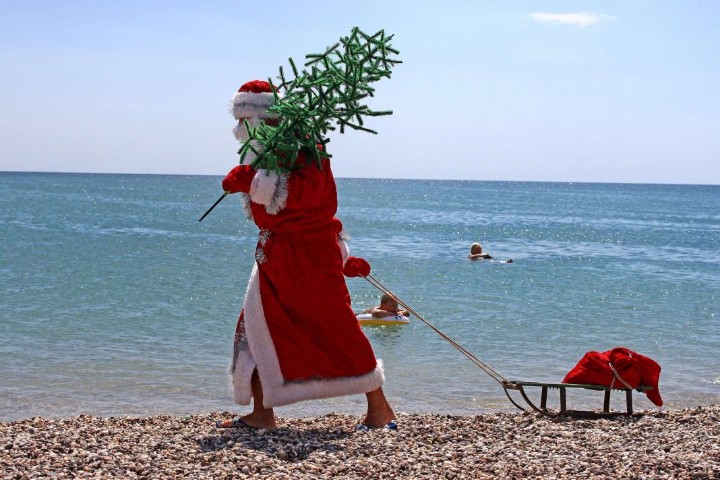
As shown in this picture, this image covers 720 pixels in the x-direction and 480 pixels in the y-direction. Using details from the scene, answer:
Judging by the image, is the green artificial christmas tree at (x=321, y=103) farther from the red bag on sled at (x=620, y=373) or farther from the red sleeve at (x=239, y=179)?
the red bag on sled at (x=620, y=373)

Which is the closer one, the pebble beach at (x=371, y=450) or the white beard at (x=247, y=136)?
the pebble beach at (x=371, y=450)

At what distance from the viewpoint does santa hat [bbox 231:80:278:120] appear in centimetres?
524

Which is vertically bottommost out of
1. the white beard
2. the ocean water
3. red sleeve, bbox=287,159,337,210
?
the ocean water

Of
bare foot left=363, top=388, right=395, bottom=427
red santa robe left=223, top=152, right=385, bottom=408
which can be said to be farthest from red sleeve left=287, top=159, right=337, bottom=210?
bare foot left=363, top=388, right=395, bottom=427

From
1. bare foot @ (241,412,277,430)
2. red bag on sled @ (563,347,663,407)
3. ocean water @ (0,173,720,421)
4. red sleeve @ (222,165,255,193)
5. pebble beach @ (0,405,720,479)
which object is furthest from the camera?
ocean water @ (0,173,720,421)

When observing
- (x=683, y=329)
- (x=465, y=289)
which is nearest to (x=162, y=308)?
(x=465, y=289)

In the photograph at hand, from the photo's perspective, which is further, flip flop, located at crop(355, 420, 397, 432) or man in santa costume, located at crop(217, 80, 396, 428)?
flip flop, located at crop(355, 420, 397, 432)

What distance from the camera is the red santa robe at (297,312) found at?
17.0ft

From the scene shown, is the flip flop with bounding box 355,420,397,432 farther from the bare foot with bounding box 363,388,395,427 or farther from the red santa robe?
the red santa robe

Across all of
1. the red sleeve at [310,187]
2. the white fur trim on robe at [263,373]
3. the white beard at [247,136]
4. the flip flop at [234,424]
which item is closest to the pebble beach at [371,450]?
the flip flop at [234,424]

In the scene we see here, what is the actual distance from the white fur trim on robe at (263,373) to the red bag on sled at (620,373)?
1.91 meters

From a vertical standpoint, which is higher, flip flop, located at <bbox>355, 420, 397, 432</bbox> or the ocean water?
flip flop, located at <bbox>355, 420, 397, 432</bbox>

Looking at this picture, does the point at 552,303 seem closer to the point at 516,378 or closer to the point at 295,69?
the point at 516,378

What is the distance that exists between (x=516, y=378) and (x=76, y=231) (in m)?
28.9
